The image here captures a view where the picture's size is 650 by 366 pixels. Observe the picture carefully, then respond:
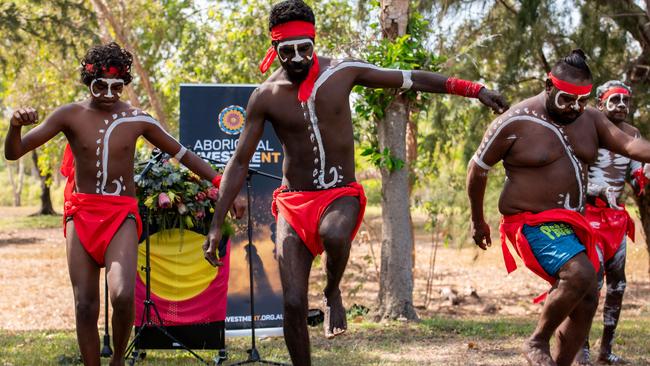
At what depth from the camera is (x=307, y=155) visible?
5.24 meters

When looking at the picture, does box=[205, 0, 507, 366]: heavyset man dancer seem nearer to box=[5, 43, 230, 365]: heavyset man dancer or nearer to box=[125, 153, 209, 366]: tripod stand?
box=[5, 43, 230, 365]: heavyset man dancer

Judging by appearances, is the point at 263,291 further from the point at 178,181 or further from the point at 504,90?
the point at 504,90

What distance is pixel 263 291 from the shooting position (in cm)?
900

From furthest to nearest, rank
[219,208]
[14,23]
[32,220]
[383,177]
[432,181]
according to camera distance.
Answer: [32,220], [432,181], [14,23], [383,177], [219,208]

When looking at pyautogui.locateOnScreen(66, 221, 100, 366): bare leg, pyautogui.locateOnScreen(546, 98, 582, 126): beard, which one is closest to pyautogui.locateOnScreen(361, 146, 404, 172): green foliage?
pyautogui.locateOnScreen(546, 98, 582, 126): beard

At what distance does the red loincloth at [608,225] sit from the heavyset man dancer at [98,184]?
10.0 ft

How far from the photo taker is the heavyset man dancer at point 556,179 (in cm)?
536

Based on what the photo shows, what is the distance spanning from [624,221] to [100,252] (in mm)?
4008


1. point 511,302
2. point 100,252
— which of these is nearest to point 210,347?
point 100,252

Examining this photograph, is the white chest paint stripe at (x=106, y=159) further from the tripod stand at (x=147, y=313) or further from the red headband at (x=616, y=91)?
the red headband at (x=616, y=91)

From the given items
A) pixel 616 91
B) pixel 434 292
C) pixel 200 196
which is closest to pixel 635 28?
pixel 616 91

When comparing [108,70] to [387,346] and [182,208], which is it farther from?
[387,346]

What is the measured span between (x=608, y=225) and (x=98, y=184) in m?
3.88

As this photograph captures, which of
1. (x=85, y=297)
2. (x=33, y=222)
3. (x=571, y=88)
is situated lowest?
(x=33, y=222)
